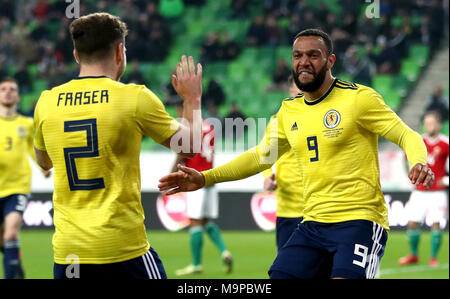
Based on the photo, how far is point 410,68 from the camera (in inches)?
757

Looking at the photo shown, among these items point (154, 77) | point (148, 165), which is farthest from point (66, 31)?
point (148, 165)

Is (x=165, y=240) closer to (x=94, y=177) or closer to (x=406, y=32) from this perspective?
(x=406, y=32)

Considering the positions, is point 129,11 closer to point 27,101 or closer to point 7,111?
point 27,101

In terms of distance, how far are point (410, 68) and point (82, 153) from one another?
53.9 feet

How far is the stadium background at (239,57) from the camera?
15.2 m

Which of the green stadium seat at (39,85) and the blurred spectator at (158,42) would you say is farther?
the blurred spectator at (158,42)

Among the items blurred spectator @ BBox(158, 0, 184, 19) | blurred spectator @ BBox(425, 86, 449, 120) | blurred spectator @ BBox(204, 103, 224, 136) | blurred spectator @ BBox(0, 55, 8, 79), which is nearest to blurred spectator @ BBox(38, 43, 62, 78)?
blurred spectator @ BBox(0, 55, 8, 79)

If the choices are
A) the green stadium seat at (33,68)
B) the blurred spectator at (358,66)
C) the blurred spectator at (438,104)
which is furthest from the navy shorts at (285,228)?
the green stadium seat at (33,68)

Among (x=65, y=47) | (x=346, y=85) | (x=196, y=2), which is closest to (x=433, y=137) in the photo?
(x=346, y=85)

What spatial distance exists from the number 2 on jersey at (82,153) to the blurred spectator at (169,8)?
18.1 meters
